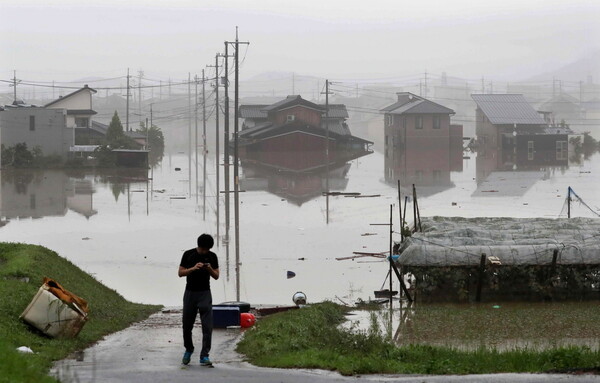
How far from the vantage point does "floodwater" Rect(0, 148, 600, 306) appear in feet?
76.0

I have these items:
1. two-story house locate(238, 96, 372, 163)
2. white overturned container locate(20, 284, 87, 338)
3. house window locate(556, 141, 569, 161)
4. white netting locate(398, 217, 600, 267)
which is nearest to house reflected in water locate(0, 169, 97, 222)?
white netting locate(398, 217, 600, 267)

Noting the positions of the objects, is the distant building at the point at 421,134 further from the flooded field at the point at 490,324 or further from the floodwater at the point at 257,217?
the flooded field at the point at 490,324

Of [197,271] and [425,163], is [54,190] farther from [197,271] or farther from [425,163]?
[197,271]

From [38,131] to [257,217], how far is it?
34639mm

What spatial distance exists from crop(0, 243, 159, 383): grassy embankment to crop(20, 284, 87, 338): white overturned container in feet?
0.35

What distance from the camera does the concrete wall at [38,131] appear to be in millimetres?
68750

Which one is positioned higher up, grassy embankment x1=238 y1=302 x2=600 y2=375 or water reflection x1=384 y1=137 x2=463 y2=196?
water reflection x1=384 y1=137 x2=463 y2=196

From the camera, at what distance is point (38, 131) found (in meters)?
68.9

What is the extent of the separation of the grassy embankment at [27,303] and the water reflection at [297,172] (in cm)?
2550

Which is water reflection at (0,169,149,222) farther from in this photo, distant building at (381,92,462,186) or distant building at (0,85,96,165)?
distant building at (381,92,462,186)

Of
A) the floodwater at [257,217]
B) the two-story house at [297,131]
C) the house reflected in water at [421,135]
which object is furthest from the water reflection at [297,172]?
the house reflected in water at [421,135]

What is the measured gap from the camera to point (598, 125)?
16312 centimetres

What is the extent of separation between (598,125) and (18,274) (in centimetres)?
15502

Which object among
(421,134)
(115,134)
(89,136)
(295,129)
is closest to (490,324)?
(115,134)
